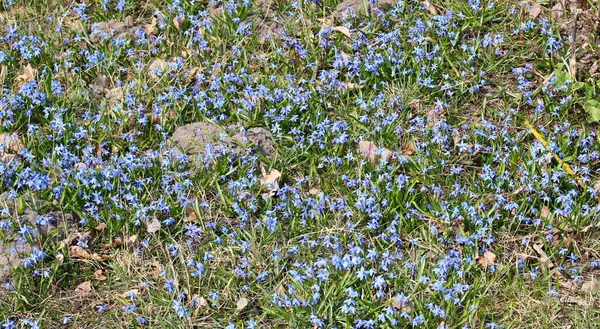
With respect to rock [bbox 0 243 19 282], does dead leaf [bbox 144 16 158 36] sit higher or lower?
higher

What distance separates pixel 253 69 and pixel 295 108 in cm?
56

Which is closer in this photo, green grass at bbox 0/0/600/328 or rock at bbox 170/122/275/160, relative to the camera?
green grass at bbox 0/0/600/328

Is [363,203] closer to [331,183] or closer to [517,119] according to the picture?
[331,183]

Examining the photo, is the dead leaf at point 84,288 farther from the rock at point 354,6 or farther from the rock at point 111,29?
the rock at point 354,6

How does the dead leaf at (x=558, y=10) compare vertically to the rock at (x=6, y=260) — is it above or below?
above

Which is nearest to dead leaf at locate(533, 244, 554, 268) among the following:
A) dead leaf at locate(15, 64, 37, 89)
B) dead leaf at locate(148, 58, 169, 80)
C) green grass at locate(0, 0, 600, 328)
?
green grass at locate(0, 0, 600, 328)

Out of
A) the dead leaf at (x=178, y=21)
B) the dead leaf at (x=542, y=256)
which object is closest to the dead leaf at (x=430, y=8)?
the dead leaf at (x=178, y=21)

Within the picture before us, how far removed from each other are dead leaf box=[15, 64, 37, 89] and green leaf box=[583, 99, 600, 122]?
360 centimetres

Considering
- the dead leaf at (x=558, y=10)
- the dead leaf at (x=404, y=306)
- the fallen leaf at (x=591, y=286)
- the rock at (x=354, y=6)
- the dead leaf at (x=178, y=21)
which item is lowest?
the fallen leaf at (x=591, y=286)

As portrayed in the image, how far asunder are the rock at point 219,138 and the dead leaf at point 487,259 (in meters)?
1.44

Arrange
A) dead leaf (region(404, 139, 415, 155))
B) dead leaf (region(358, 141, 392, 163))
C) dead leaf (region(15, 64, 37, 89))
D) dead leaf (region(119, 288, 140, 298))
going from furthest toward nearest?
1. dead leaf (region(15, 64, 37, 89))
2. dead leaf (region(404, 139, 415, 155))
3. dead leaf (region(358, 141, 392, 163))
4. dead leaf (region(119, 288, 140, 298))

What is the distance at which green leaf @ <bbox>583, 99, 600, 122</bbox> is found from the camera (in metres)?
5.17

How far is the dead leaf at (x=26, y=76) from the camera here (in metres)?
5.55

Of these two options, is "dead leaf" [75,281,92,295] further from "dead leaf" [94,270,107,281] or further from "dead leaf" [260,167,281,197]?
"dead leaf" [260,167,281,197]
